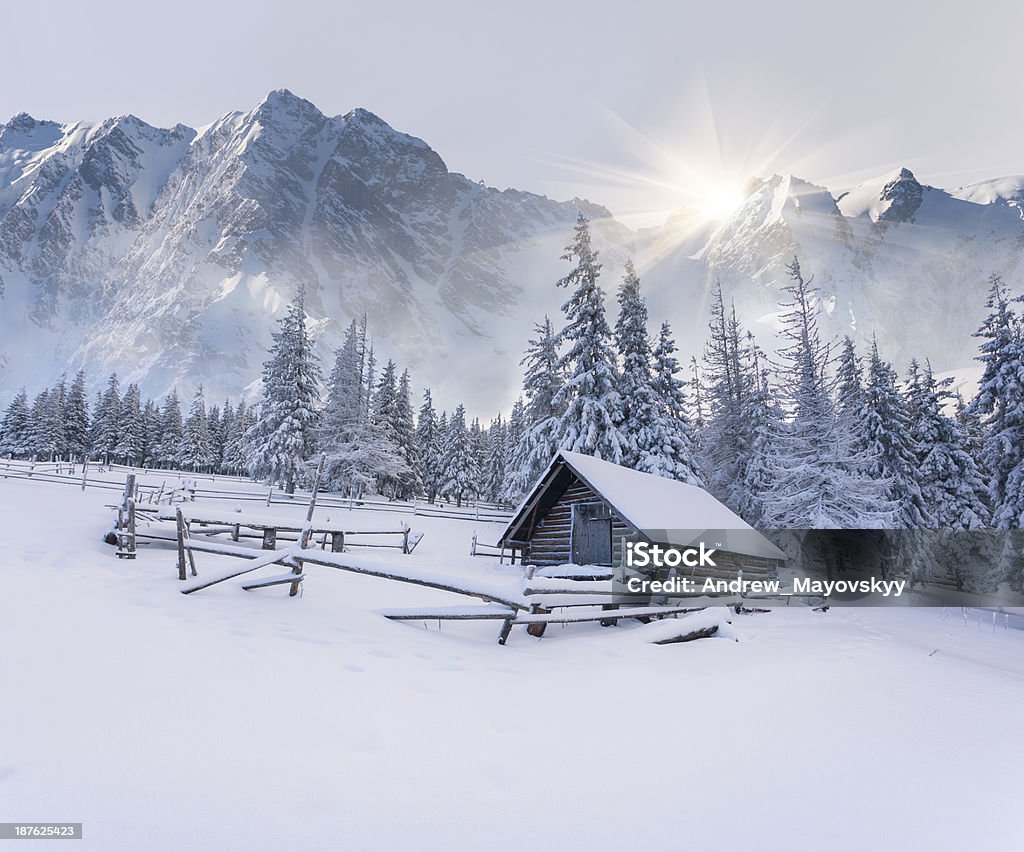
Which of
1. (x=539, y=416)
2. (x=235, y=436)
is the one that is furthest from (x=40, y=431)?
(x=539, y=416)

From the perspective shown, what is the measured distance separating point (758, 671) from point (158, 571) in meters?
11.3

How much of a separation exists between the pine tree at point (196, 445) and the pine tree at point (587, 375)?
67190 millimetres

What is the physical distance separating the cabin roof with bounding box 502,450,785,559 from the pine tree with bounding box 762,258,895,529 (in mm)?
5207

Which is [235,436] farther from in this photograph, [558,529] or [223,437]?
[558,529]

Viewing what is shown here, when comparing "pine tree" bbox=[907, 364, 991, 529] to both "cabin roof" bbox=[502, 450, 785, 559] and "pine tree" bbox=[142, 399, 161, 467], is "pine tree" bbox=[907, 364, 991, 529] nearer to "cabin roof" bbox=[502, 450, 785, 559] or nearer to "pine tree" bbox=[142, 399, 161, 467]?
"cabin roof" bbox=[502, 450, 785, 559]

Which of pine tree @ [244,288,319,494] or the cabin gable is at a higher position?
pine tree @ [244,288,319,494]

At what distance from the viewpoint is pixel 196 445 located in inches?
2997

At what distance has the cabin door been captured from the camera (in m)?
19.0

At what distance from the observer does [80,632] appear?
19.0ft

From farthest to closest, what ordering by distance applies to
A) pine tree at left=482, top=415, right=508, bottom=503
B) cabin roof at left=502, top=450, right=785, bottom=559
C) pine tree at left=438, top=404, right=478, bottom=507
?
pine tree at left=482, top=415, right=508, bottom=503
pine tree at left=438, top=404, right=478, bottom=507
cabin roof at left=502, top=450, right=785, bottom=559

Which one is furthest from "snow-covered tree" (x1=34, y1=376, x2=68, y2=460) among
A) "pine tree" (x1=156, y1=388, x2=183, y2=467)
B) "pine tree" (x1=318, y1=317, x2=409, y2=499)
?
"pine tree" (x1=318, y1=317, x2=409, y2=499)

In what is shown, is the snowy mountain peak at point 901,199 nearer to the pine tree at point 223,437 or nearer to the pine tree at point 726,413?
the pine tree at point 726,413

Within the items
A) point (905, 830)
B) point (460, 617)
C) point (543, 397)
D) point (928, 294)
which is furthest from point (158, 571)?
point (928, 294)

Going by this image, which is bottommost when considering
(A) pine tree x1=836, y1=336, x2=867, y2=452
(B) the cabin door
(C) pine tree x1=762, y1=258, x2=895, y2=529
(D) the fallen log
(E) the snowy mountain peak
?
(D) the fallen log
